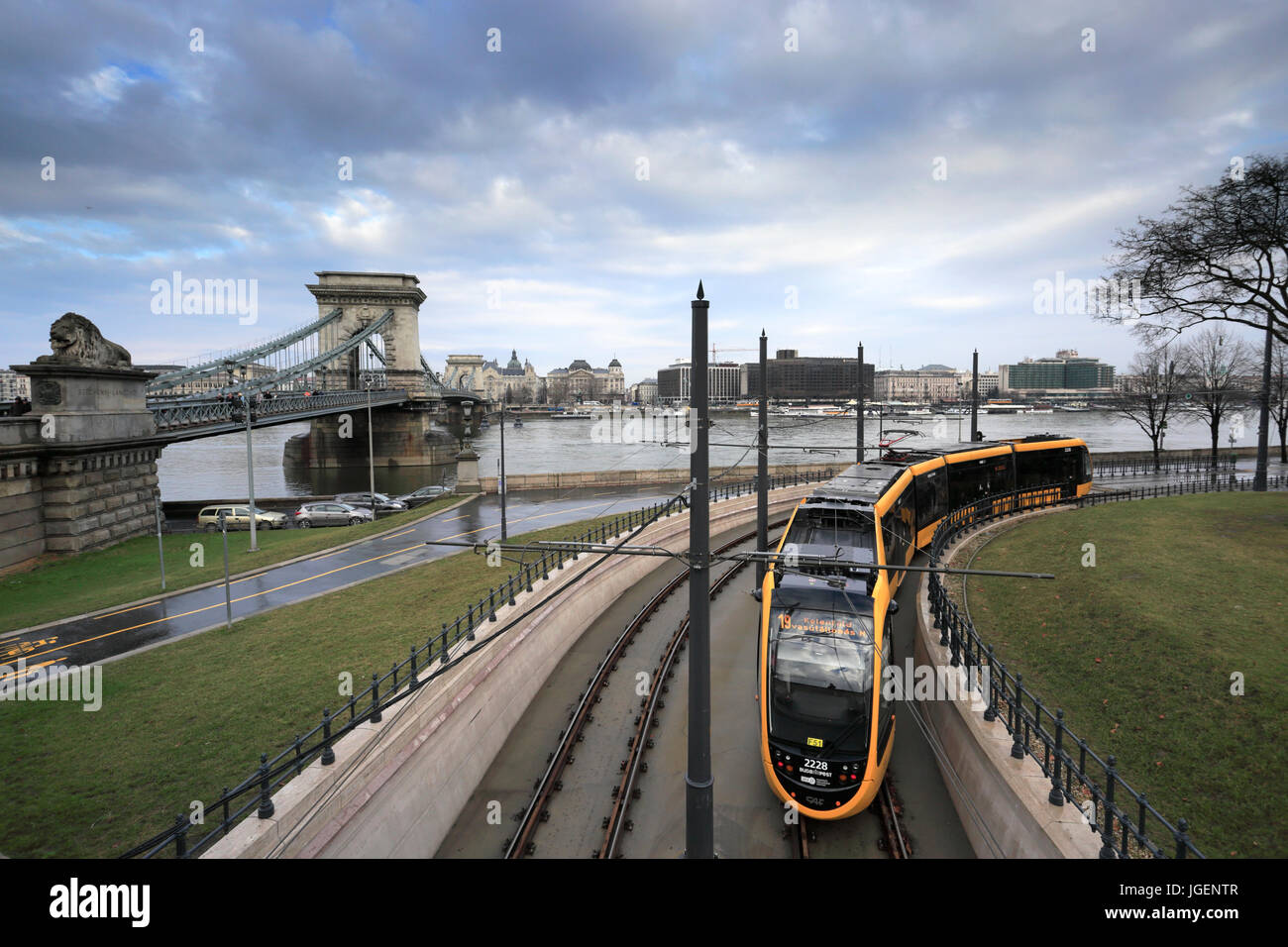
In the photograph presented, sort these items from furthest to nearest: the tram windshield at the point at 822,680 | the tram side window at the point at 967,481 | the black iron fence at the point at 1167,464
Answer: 1. the black iron fence at the point at 1167,464
2. the tram side window at the point at 967,481
3. the tram windshield at the point at 822,680

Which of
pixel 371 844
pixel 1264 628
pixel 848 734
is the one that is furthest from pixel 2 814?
pixel 1264 628

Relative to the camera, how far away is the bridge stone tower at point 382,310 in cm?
7606

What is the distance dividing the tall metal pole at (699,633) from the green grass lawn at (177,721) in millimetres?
6089

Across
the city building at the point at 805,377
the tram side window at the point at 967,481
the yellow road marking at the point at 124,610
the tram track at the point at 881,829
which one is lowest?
the tram track at the point at 881,829

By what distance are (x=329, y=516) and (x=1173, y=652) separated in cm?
3245

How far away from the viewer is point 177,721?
1027 centimetres

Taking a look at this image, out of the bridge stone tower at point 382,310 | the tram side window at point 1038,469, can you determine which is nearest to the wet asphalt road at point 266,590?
the tram side window at point 1038,469

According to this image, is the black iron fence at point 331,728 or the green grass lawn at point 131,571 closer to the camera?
the black iron fence at point 331,728

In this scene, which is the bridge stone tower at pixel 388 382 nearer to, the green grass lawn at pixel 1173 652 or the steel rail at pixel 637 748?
the steel rail at pixel 637 748

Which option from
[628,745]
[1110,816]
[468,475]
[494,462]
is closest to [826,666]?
[1110,816]

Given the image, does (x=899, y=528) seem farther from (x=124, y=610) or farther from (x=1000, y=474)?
(x=124, y=610)

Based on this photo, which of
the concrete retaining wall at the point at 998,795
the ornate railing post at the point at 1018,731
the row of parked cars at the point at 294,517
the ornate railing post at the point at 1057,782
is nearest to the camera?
the concrete retaining wall at the point at 998,795

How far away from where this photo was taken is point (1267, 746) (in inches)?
350

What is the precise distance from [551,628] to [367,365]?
82.9 m
